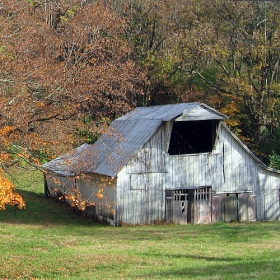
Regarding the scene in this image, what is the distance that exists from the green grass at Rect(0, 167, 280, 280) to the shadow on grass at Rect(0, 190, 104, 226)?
0.05m

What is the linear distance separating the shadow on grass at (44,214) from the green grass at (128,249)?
5 centimetres

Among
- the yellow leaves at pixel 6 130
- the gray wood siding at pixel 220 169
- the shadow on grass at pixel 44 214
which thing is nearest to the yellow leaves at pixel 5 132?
the yellow leaves at pixel 6 130

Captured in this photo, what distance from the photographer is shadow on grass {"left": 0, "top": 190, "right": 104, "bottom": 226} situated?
30953mm

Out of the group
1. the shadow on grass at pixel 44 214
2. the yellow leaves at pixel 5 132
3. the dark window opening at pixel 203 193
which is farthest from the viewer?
the dark window opening at pixel 203 193

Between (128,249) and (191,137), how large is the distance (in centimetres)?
1256

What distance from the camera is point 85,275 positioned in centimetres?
1686

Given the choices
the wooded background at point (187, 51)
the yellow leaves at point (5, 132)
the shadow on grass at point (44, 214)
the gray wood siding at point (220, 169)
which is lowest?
the shadow on grass at point (44, 214)

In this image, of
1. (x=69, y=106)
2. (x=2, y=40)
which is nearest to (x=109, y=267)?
(x=69, y=106)

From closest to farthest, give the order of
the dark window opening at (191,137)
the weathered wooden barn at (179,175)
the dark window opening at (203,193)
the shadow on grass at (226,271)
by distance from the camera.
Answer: the shadow on grass at (226,271) < the weathered wooden barn at (179,175) < the dark window opening at (203,193) < the dark window opening at (191,137)

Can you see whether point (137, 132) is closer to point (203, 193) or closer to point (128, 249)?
point (203, 193)

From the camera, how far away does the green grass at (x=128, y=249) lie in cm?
1723

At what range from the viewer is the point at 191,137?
1321 inches

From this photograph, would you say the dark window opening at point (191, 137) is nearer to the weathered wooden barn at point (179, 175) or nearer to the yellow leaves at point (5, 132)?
the weathered wooden barn at point (179, 175)

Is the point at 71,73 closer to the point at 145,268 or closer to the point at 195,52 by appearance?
the point at 145,268
